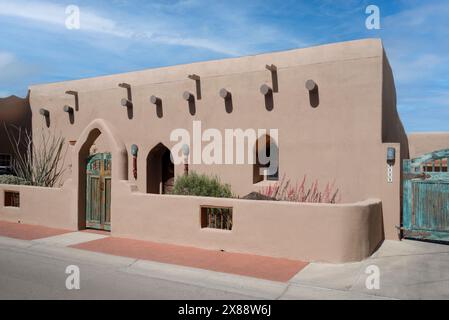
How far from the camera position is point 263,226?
8430mm

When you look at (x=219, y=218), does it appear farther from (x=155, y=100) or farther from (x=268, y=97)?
(x=155, y=100)

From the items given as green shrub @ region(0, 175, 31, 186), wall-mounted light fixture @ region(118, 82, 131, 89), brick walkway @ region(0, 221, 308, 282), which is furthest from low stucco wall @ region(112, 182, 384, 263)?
green shrub @ region(0, 175, 31, 186)

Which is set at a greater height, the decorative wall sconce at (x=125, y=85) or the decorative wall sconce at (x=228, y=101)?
the decorative wall sconce at (x=125, y=85)

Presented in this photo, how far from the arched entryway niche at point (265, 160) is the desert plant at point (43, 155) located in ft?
26.6

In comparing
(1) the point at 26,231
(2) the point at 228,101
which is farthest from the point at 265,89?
(1) the point at 26,231

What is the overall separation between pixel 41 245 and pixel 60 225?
210 centimetres

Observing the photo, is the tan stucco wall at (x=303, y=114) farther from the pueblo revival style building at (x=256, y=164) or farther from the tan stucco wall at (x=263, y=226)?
the tan stucco wall at (x=263, y=226)

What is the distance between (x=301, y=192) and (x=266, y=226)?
3275 mm

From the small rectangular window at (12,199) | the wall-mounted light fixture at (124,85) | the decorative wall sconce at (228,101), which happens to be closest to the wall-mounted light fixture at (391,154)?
the decorative wall sconce at (228,101)

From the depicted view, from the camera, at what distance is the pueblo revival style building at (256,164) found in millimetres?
8297

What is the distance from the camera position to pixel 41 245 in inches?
371

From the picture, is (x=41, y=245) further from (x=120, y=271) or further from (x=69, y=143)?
(x=69, y=143)
